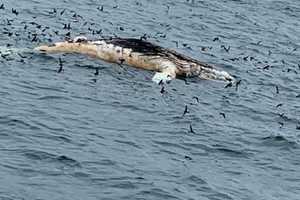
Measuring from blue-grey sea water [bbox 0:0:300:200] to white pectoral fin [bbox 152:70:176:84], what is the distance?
0.20m

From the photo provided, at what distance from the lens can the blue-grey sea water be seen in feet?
49.9

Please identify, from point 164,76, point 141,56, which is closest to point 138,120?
point 164,76

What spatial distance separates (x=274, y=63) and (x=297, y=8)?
1191cm

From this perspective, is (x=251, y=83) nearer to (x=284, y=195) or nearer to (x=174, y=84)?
(x=174, y=84)

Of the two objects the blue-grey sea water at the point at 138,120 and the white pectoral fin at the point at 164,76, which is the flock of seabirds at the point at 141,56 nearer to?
the white pectoral fin at the point at 164,76

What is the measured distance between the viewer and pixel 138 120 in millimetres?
18844

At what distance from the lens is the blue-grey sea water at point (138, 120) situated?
15.2 m

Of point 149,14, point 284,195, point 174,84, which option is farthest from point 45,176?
point 149,14

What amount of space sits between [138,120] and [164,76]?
364 cm

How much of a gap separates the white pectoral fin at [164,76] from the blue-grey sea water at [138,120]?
201 millimetres

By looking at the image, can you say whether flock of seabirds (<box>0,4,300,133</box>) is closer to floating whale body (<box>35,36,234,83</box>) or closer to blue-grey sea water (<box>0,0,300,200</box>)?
floating whale body (<box>35,36,234,83</box>)

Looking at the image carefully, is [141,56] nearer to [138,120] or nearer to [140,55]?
[140,55]

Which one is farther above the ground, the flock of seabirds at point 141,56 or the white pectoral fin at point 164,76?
the flock of seabirds at point 141,56

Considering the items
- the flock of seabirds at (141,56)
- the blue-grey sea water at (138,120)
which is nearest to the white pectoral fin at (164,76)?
the flock of seabirds at (141,56)
